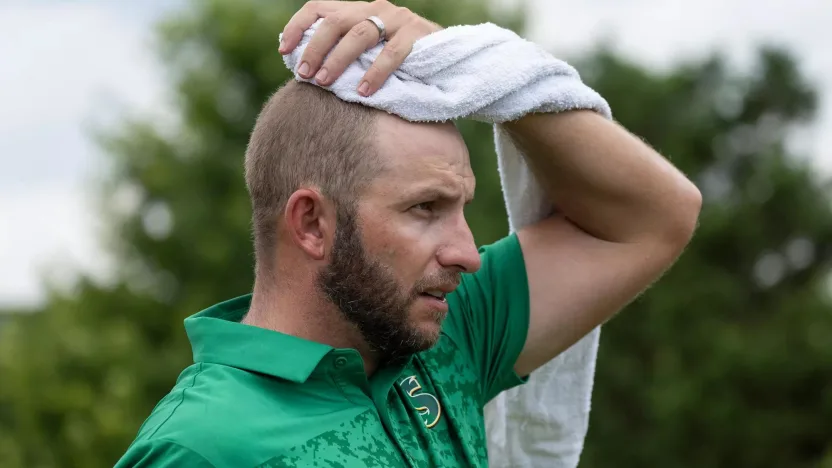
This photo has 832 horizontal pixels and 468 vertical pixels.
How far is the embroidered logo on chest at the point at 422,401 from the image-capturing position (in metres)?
2.32

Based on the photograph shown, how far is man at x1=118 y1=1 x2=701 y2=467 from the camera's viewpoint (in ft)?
6.68

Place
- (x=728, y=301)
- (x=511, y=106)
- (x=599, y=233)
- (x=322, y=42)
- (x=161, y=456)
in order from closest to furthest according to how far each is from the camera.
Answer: (x=161, y=456), (x=322, y=42), (x=511, y=106), (x=599, y=233), (x=728, y=301)

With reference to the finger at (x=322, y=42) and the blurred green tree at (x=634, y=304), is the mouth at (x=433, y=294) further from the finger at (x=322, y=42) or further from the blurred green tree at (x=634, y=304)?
the blurred green tree at (x=634, y=304)

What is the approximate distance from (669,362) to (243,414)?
12515 mm

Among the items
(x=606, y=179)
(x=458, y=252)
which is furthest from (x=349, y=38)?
(x=606, y=179)

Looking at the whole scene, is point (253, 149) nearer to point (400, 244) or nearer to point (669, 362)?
point (400, 244)

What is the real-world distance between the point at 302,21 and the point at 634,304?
12.6 m

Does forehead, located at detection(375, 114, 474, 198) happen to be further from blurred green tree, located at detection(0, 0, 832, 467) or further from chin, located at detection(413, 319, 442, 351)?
blurred green tree, located at detection(0, 0, 832, 467)

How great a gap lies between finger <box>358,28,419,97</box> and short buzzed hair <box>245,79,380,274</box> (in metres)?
0.06

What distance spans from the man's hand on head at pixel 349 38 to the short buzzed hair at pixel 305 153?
63 millimetres

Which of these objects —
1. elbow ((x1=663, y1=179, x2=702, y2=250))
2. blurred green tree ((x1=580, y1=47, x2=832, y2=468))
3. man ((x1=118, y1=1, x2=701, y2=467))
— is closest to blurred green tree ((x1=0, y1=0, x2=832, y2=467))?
blurred green tree ((x1=580, y1=47, x2=832, y2=468))

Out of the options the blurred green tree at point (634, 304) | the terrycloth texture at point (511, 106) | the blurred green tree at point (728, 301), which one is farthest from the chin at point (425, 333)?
the blurred green tree at point (728, 301)

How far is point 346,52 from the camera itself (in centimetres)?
222

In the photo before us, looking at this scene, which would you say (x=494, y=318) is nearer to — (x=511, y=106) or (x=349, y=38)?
(x=511, y=106)
